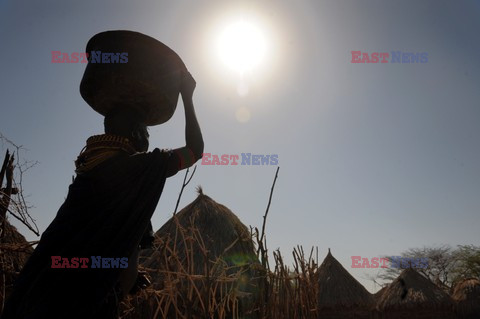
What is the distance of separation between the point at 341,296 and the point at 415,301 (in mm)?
2914

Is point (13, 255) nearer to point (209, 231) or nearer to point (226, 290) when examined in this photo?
point (226, 290)

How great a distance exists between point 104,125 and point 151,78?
1.39ft

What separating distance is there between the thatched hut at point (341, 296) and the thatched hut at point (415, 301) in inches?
28.4

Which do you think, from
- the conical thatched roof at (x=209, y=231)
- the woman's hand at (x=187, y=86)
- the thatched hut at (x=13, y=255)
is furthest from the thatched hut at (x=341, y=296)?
the woman's hand at (x=187, y=86)

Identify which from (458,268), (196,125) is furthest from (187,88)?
(458,268)

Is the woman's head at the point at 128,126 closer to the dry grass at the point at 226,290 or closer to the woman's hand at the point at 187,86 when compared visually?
the woman's hand at the point at 187,86

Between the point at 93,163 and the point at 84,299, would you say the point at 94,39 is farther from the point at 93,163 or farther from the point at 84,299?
the point at 84,299

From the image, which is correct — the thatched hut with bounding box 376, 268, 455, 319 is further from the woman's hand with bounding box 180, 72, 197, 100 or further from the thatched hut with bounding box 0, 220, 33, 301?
the woman's hand with bounding box 180, 72, 197, 100

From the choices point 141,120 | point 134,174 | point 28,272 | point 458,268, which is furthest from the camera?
point 458,268

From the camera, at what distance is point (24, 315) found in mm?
1590

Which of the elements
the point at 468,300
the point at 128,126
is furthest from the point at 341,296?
the point at 128,126

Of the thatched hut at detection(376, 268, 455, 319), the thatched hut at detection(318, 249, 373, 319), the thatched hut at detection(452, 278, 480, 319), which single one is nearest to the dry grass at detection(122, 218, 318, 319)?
the thatched hut at detection(318, 249, 373, 319)

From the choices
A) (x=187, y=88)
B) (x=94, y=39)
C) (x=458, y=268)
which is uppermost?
(x=94, y=39)

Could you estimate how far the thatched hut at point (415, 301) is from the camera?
1451 cm
